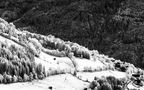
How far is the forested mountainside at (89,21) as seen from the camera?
69325 mm

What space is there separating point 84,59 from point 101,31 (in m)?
62.2

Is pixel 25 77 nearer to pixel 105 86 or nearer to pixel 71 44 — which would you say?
pixel 105 86

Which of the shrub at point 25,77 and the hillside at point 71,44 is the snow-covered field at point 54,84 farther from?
the shrub at point 25,77

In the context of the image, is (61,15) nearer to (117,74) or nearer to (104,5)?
(104,5)

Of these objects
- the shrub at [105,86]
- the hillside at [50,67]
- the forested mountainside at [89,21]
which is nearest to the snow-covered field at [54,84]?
the hillside at [50,67]

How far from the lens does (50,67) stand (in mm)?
12516

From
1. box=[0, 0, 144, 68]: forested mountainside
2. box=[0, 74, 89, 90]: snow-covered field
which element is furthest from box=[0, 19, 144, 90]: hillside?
box=[0, 0, 144, 68]: forested mountainside

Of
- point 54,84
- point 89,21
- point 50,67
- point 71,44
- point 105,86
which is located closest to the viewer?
point 54,84

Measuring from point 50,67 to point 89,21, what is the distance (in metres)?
67.1

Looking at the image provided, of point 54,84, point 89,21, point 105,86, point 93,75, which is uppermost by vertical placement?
point 89,21

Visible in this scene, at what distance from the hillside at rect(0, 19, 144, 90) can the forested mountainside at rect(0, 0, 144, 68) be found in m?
48.5

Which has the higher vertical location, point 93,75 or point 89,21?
point 89,21

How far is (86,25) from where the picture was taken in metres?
78.5

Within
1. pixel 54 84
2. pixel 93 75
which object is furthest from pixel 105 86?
pixel 93 75
